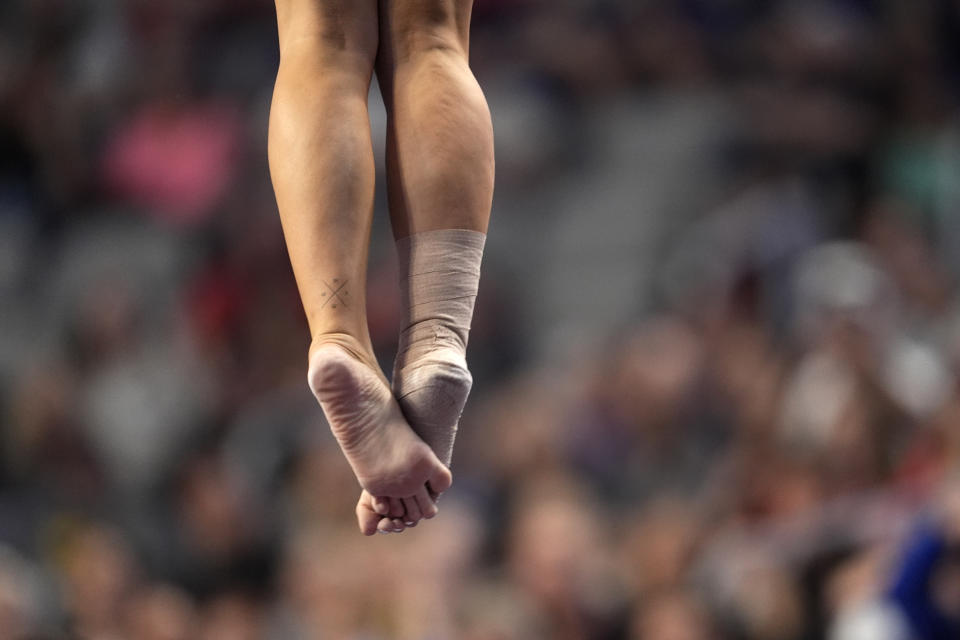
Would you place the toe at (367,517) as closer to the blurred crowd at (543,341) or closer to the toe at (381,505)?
the toe at (381,505)

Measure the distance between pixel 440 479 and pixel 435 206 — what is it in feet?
1.52

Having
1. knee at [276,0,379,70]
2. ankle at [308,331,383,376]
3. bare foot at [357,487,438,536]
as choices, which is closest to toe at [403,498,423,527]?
bare foot at [357,487,438,536]

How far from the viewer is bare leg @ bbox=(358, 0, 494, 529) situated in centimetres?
239

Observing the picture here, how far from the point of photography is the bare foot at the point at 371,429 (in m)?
2.26

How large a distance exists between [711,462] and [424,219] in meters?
3.46

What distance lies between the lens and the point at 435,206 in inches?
94.9

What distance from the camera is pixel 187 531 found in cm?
612

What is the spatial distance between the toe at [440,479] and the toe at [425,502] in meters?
0.02

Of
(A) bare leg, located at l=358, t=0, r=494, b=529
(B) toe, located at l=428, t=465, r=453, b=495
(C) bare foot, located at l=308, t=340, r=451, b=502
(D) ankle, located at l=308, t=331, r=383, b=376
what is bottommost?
(B) toe, located at l=428, t=465, r=453, b=495

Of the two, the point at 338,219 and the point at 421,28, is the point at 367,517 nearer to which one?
the point at 338,219

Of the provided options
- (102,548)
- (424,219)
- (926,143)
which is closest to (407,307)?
(424,219)

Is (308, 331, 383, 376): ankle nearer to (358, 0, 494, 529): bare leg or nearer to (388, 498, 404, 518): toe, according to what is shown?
(358, 0, 494, 529): bare leg

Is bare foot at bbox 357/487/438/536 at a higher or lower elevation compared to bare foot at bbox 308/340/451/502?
lower

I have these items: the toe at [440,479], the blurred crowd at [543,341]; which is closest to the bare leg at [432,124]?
the toe at [440,479]
